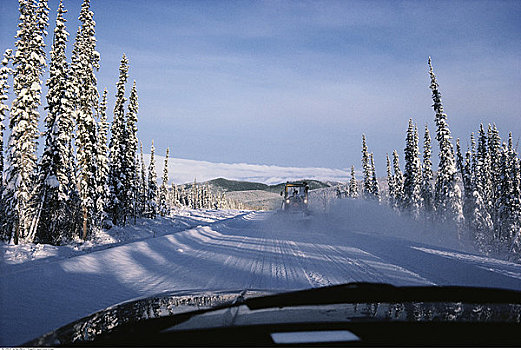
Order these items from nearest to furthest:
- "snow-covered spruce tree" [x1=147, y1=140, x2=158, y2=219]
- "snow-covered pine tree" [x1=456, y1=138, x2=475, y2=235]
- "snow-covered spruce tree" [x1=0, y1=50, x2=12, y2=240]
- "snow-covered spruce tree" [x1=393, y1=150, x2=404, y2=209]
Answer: "snow-covered spruce tree" [x1=0, y1=50, x2=12, y2=240], "snow-covered pine tree" [x1=456, y1=138, x2=475, y2=235], "snow-covered spruce tree" [x1=147, y1=140, x2=158, y2=219], "snow-covered spruce tree" [x1=393, y1=150, x2=404, y2=209]

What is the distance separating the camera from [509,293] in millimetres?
3318

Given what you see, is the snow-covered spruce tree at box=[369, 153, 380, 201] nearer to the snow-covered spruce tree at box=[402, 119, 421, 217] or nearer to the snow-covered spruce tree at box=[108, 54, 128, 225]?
the snow-covered spruce tree at box=[402, 119, 421, 217]

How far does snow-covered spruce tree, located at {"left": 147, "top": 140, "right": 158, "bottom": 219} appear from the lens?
4922cm

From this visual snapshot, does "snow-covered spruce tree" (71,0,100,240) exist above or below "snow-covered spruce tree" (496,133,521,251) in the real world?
above

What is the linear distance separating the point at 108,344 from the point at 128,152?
124ft

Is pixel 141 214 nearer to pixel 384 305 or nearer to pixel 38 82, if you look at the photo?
pixel 38 82

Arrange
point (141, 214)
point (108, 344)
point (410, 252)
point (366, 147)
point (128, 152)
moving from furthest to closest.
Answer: point (366, 147) < point (141, 214) < point (128, 152) < point (410, 252) < point (108, 344)

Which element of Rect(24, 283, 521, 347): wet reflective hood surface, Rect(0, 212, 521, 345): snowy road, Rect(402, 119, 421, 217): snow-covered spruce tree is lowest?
Rect(0, 212, 521, 345): snowy road

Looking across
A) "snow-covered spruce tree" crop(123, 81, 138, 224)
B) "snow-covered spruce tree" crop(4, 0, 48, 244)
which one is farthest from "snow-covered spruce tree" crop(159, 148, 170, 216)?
"snow-covered spruce tree" crop(4, 0, 48, 244)

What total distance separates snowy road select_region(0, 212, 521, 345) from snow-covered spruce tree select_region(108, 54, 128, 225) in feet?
75.4

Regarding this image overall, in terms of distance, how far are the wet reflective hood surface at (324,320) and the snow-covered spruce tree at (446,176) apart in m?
39.9

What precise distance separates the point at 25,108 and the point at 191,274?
2020 centimetres

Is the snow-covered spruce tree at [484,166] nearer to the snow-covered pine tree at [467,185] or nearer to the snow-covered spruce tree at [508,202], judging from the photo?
the snow-covered pine tree at [467,185]

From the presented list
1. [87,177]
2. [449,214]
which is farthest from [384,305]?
[449,214]
